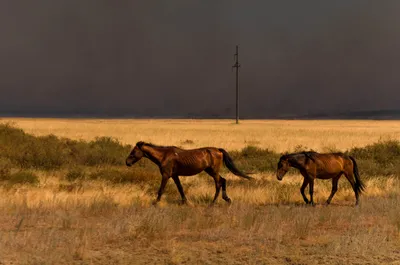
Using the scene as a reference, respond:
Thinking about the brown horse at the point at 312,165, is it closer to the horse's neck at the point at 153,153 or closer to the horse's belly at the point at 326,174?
the horse's belly at the point at 326,174

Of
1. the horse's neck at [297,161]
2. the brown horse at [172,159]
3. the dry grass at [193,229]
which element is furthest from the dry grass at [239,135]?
the brown horse at [172,159]

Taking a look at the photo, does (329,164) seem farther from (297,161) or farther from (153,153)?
(153,153)

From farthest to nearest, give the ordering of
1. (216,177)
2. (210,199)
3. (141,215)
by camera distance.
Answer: (210,199)
(216,177)
(141,215)

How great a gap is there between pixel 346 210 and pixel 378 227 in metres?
1.84

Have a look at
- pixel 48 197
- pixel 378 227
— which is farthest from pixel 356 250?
pixel 48 197

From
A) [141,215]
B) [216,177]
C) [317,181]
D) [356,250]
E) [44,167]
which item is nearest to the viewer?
[356,250]

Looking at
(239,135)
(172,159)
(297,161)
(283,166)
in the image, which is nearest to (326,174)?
(297,161)

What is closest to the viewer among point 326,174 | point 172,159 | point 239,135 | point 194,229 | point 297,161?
point 194,229

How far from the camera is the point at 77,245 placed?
6.91m

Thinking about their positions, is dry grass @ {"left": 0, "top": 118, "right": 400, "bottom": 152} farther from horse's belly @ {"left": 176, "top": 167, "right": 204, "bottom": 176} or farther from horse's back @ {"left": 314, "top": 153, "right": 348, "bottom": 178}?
horse's belly @ {"left": 176, "top": 167, "right": 204, "bottom": 176}

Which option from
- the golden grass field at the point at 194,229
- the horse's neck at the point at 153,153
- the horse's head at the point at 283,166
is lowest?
the golden grass field at the point at 194,229

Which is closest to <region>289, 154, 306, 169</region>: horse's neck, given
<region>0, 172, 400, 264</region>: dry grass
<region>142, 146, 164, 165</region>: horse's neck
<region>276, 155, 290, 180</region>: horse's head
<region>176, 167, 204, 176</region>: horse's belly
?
<region>276, 155, 290, 180</region>: horse's head

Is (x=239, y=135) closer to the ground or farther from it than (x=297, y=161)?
closer to the ground

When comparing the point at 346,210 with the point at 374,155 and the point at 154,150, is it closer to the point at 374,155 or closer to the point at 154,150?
the point at 154,150
